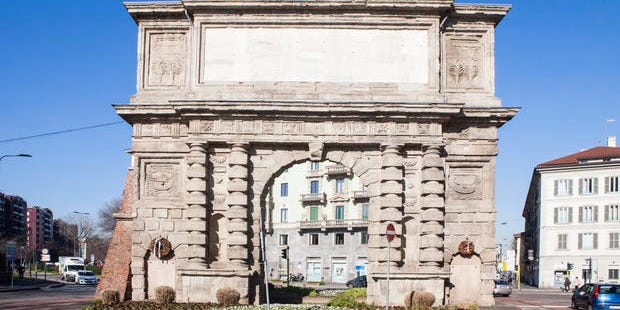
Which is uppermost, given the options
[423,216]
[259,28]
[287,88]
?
[259,28]

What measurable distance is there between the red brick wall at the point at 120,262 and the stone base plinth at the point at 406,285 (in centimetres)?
998

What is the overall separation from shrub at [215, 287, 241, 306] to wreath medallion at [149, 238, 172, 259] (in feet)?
9.84

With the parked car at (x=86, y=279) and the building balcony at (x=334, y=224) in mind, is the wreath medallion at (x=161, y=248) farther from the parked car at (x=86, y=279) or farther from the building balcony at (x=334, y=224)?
the building balcony at (x=334, y=224)

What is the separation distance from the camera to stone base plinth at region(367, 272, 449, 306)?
92.1 feet

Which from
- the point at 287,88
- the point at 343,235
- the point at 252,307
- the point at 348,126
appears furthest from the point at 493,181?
the point at 343,235

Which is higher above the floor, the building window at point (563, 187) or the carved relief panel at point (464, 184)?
the building window at point (563, 187)

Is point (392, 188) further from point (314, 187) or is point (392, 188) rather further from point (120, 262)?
point (314, 187)

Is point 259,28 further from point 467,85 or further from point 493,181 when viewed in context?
point 493,181

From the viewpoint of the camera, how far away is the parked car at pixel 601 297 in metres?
30.5

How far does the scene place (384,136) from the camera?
95.3 feet

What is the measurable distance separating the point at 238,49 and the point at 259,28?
1204mm

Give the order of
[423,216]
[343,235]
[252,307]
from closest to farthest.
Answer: [252,307]
[423,216]
[343,235]

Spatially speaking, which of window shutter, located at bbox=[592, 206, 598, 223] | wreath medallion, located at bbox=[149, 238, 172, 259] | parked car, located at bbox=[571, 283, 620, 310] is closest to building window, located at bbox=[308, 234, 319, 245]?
window shutter, located at bbox=[592, 206, 598, 223]

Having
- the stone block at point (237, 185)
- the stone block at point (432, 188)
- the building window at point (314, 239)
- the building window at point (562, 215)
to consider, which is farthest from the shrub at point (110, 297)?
the building window at point (562, 215)
